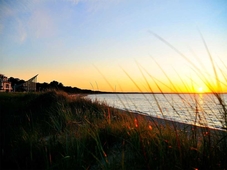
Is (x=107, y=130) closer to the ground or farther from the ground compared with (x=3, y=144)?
farther from the ground

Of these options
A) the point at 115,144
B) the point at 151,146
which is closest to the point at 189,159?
the point at 151,146

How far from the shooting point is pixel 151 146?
195 centimetres

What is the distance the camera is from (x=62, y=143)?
260 cm

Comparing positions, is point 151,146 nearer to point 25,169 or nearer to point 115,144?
point 115,144

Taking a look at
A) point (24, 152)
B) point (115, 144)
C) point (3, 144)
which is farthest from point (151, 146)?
point (3, 144)

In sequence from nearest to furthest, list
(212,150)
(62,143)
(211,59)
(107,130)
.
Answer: (212,150), (211,59), (62,143), (107,130)

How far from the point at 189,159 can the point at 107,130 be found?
1.52m

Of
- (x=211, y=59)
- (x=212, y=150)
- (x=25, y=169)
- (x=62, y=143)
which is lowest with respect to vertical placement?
(x=25, y=169)

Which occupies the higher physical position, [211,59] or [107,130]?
[211,59]

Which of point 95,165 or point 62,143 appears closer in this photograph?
point 95,165

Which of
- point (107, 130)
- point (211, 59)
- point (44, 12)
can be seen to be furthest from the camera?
point (44, 12)

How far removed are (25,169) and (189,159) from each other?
5.89 feet

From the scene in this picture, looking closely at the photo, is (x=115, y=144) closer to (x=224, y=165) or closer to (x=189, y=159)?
(x=189, y=159)

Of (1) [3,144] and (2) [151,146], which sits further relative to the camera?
(1) [3,144]
